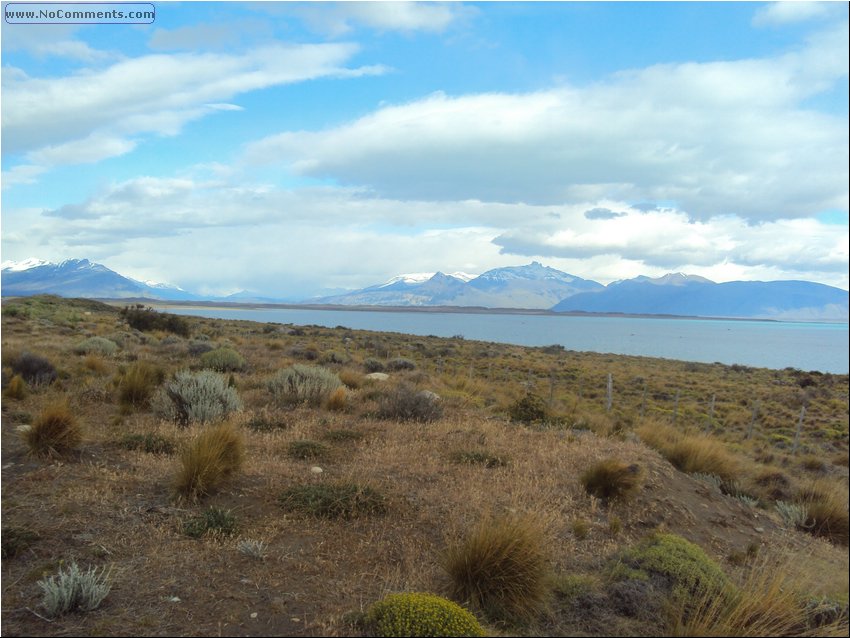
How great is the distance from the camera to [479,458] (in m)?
8.16

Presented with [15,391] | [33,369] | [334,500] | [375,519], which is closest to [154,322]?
[33,369]

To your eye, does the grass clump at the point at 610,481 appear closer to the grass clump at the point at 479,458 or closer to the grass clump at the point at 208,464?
the grass clump at the point at 479,458

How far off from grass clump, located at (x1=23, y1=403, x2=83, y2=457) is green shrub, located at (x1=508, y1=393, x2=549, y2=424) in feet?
27.9

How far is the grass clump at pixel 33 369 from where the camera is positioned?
1163cm

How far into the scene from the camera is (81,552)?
14.6 feet

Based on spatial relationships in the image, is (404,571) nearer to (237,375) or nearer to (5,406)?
(5,406)

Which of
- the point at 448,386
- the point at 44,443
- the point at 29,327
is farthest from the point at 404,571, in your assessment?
the point at 29,327

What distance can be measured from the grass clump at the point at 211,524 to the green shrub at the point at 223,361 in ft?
34.2

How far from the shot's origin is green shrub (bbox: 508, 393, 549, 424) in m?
12.0

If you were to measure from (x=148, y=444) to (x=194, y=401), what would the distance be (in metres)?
2.09

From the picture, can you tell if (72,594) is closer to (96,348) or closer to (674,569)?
(674,569)

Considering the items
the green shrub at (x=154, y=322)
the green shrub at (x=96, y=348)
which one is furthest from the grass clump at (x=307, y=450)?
the green shrub at (x=154, y=322)

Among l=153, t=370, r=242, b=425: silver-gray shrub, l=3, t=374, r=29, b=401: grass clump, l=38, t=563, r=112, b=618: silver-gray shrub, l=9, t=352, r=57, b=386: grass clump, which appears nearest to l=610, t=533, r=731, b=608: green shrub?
l=38, t=563, r=112, b=618: silver-gray shrub

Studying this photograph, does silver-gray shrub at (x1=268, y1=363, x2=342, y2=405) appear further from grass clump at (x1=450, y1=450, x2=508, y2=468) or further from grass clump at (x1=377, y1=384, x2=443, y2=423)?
grass clump at (x1=450, y1=450, x2=508, y2=468)
